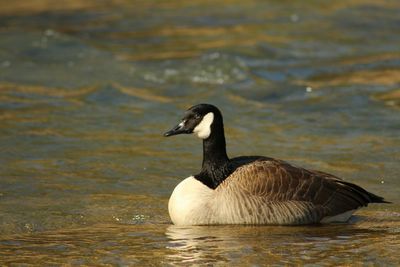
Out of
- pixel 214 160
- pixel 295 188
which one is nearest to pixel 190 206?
pixel 214 160

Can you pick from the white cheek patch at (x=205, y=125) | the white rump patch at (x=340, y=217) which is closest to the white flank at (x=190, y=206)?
the white cheek patch at (x=205, y=125)

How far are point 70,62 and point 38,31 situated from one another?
299 cm

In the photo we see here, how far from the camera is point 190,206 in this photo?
31.7ft

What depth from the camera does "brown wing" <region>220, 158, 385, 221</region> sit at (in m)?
9.74

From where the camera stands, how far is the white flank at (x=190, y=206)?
9.66 meters

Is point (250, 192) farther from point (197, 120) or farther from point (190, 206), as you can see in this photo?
point (197, 120)

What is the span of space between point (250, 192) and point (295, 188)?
504 millimetres

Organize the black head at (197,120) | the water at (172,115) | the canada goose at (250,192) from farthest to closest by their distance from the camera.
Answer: the black head at (197,120), the canada goose at (250,192), the water at (172,115)

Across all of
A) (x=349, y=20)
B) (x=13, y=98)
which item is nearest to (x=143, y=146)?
(x=13, y=98)

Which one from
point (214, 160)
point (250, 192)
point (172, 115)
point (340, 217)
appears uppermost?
point (172, 115)

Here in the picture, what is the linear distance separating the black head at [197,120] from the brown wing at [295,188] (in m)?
0.57

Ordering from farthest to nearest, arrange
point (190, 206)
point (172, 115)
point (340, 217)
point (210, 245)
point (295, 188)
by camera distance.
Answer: point (172, 115) < point (340, 217) < point (295, 188) < point (190, 206) < point (210, 245)

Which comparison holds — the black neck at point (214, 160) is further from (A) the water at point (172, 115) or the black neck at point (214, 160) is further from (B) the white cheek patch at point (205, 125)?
(A) the water at point (172, 115)

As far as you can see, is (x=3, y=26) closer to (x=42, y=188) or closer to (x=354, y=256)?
(x=42, y=188)
